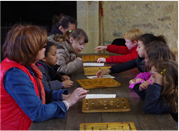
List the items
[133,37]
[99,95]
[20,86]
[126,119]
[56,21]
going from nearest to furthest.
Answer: [20,86], [126,119], [99,95], [133,37], [56,21]

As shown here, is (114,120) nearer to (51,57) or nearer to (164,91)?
(164,91)

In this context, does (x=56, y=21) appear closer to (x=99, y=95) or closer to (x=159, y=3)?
(x=99, y=95)

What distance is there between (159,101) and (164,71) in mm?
237

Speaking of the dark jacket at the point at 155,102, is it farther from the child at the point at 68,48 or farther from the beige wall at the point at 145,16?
the beige wall at the point at 145,16

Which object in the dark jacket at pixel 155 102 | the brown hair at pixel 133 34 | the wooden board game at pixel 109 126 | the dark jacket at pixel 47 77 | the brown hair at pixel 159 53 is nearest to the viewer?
the wooden board game at pixel 109 126

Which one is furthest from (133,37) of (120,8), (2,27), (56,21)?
(2,27)

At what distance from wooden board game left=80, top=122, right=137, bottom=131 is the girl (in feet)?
0.86

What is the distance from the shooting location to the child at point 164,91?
1650 millimetres

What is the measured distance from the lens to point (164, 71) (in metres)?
1.73

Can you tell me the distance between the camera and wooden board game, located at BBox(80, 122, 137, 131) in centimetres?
139

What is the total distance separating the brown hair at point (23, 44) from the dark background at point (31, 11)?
15.9 ft

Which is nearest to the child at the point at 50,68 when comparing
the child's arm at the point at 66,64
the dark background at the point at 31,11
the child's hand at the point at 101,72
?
the child's arm at the point at 66,64

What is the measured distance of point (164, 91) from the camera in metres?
1.70

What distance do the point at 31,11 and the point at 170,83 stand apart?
546 centimetres
